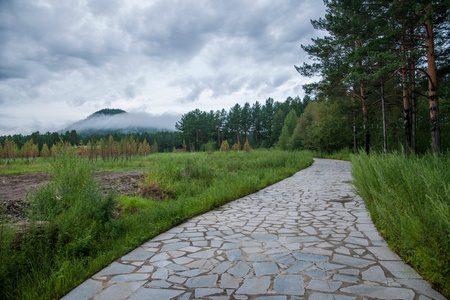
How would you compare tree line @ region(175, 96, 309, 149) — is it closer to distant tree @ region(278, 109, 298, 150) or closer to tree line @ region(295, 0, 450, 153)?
distant tree @ region(278, 109, 298, 150)

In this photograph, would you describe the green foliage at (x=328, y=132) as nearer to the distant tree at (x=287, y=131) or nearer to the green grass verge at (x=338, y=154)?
the green grass verge at (x=338, y=154)

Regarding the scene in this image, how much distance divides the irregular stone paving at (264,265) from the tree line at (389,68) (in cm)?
246

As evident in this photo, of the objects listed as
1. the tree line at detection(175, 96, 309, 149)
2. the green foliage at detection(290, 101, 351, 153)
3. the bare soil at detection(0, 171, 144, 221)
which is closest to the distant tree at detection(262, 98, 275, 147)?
the tree line at detection(175, 96, 309, 149)

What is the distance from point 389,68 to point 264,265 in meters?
10.6

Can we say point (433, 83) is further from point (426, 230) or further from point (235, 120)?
point (235, 120)

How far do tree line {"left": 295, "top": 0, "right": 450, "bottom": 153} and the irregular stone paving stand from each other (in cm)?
246

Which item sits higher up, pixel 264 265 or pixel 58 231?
pixel 58 231

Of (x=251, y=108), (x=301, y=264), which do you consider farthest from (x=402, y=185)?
(x=251, y=108)

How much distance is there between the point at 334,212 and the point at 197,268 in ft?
11.9

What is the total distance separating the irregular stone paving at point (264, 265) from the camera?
2361 mm

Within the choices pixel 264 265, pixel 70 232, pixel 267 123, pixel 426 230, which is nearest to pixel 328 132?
pixel 426 230

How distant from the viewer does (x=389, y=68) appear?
10.2 metres

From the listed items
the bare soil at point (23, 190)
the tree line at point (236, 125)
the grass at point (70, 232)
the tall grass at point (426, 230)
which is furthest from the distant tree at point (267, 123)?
the tall grass at point (426, 230)

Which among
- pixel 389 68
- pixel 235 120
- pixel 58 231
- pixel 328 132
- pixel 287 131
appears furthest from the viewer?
pixel 235 120
